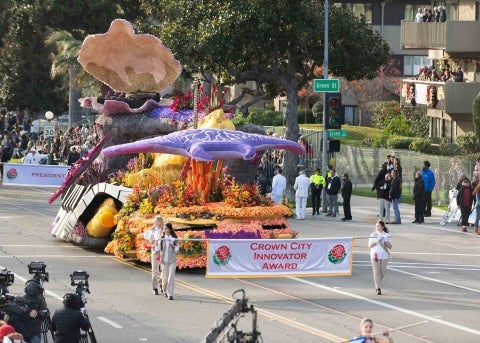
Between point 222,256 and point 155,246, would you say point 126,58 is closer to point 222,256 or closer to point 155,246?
point 155,246

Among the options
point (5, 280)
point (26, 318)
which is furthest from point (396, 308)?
point (26, 318)

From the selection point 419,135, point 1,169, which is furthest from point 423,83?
A: point 1,169

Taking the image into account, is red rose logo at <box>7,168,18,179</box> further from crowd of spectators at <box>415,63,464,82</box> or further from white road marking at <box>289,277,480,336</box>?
white road marking at <box>289,277,480,336</box>

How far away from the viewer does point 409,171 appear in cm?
4538

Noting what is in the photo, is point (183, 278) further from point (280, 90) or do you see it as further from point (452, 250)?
point (280, 90)

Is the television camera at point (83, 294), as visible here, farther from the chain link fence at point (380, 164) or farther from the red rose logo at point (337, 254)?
the chain link fence at point (380, 164)

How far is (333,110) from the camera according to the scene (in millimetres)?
39781

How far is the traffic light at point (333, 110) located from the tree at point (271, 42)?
329 centimetres

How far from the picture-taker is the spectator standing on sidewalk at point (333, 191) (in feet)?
126

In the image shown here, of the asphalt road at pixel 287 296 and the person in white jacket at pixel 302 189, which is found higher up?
the person in white jacket at pixel 302 189

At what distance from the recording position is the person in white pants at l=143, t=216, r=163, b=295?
24266mm

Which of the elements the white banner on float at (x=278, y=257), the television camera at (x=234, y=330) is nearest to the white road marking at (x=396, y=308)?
the white banner on float at (x=278, y=257)

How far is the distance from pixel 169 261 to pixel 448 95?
1172 inches

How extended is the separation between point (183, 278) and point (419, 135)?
1454 inches
